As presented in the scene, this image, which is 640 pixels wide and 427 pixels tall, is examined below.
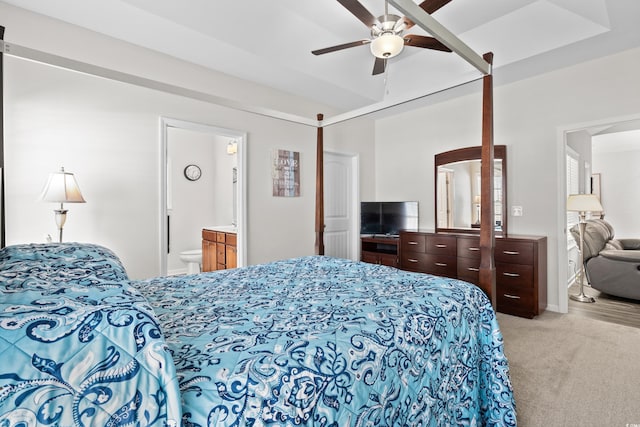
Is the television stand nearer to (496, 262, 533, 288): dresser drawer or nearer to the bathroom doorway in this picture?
(496, 262, 533, 288): dresser drawer

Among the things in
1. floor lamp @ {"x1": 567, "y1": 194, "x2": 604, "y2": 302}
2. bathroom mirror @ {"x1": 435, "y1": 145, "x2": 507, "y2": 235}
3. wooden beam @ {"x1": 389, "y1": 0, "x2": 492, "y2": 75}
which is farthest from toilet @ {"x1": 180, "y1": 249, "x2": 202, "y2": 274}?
floor lamp @ {"x1": 567, "y1": 194, "x2": 604, "y2": 302}

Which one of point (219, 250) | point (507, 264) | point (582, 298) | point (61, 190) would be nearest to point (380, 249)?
point (507, 264)

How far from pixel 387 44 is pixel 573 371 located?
2654mm

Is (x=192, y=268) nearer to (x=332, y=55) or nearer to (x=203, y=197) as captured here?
(x=203, y=197)

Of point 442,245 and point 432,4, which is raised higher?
point 432,4

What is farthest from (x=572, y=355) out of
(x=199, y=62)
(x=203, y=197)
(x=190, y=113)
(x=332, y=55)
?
(x=203, y=197)

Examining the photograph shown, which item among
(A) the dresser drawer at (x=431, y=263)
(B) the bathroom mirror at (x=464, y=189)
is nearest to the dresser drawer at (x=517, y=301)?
(A) the dresser drawer at (x=431, y=263)

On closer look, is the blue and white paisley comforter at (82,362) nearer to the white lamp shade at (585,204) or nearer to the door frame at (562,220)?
the door frame at (562,220)

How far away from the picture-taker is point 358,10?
2113 mm

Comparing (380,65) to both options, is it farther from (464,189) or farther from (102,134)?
(102,134)

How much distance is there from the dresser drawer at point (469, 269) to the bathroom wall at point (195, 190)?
3765 mm

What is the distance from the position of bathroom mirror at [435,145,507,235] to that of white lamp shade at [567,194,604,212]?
874mm

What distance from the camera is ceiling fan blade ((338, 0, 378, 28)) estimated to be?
2.01 metres

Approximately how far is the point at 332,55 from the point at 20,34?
9.01ft
